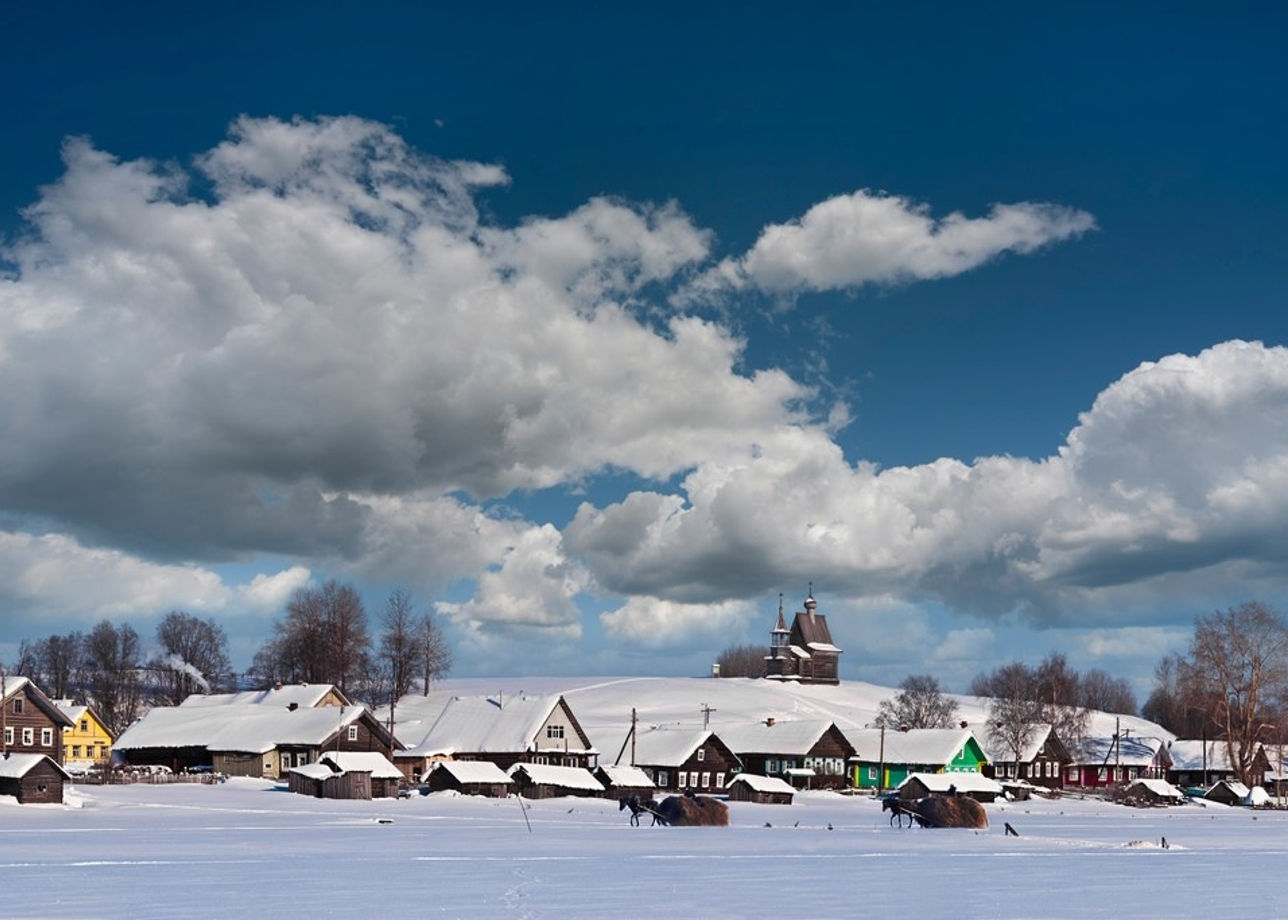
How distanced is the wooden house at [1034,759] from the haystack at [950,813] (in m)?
59.1

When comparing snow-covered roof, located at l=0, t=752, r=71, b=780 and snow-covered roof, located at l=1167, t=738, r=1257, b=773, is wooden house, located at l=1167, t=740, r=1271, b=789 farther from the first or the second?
snow-covered roof, located at l=0, t=752, r=71, b=780

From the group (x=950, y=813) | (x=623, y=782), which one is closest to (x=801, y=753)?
(x=623, y=782)

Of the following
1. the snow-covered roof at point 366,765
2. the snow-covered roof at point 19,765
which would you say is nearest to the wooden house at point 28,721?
the snow-covered roof at point 366,765

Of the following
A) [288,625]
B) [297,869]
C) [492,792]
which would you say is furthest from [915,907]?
[288,625]

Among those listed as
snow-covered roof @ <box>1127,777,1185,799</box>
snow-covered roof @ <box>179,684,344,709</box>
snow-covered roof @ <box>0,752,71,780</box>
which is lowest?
snow-covered roof @ <box>1127,777,1185,799</box>

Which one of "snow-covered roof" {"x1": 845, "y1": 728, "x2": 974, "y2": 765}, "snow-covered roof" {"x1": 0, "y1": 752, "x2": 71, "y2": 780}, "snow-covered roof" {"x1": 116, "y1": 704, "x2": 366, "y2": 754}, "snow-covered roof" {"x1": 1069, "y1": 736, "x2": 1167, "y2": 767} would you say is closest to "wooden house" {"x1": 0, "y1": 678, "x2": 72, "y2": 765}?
"snow-covered roof" {"x1": 116, "y1": 704, "x2": 366, "y2": 754}

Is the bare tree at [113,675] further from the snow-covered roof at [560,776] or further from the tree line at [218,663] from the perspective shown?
the snow-covered roof at [560,776]

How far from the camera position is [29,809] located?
63.1 m

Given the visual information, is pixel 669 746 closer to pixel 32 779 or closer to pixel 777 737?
pixel 777 737

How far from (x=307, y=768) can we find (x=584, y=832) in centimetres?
3295

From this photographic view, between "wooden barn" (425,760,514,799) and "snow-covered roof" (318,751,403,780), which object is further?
"wooden barn" (425,760,514,799)

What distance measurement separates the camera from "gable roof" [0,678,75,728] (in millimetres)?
88500

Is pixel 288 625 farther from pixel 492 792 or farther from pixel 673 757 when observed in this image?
pixel 492 792

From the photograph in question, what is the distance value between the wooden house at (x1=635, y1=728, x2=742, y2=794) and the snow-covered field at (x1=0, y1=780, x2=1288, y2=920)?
34.7 meters
